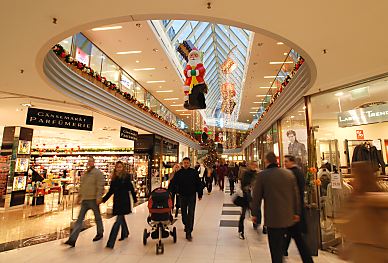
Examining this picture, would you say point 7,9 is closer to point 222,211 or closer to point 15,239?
point 15,239

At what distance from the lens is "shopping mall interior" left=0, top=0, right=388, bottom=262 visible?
3148 millimetres

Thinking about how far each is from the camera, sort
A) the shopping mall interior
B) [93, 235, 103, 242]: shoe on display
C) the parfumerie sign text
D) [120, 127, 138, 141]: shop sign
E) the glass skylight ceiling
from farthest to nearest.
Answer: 1. the glass skylight ceiling
2. [120, 127, 138, 141]: shop sign
3. the parfumerie sign text
4. [93, 235, 103, 242]: shoe on display
5. the shopping mall interior

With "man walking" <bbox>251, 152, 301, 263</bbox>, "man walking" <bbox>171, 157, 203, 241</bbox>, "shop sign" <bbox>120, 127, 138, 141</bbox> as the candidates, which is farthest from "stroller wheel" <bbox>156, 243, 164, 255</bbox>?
"shop sign" <bbox>120, 127, 138, 141</bbox>

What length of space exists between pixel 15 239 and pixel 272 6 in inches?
250

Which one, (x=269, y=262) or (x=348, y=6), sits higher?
(x=348, y=6)

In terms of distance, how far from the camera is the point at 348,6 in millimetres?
2842

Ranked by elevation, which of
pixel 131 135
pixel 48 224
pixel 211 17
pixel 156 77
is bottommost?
pixel 48 224

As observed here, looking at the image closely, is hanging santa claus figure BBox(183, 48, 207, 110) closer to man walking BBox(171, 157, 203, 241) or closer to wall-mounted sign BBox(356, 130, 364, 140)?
man walking BBox(171, 157, 203, 241)

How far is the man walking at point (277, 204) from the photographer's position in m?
2.65

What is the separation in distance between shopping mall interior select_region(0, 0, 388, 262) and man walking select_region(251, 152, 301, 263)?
2.36 ft

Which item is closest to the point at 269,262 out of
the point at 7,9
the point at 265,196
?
the point at 265,196

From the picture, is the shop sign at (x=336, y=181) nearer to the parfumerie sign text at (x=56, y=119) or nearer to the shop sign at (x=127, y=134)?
the parfumerie sign text at (x=56, y=119)

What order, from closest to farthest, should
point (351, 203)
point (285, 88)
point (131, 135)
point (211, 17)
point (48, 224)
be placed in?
point (351, 203) < point (211, 17) < point (48, 224) < point (285, 88) < point (131, 135)

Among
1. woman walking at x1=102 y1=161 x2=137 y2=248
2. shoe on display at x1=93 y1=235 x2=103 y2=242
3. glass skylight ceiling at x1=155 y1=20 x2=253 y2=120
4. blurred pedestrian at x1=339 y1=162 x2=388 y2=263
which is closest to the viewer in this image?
blurred pedestrian at x1=339 y1=162 x2=388 y2=263
